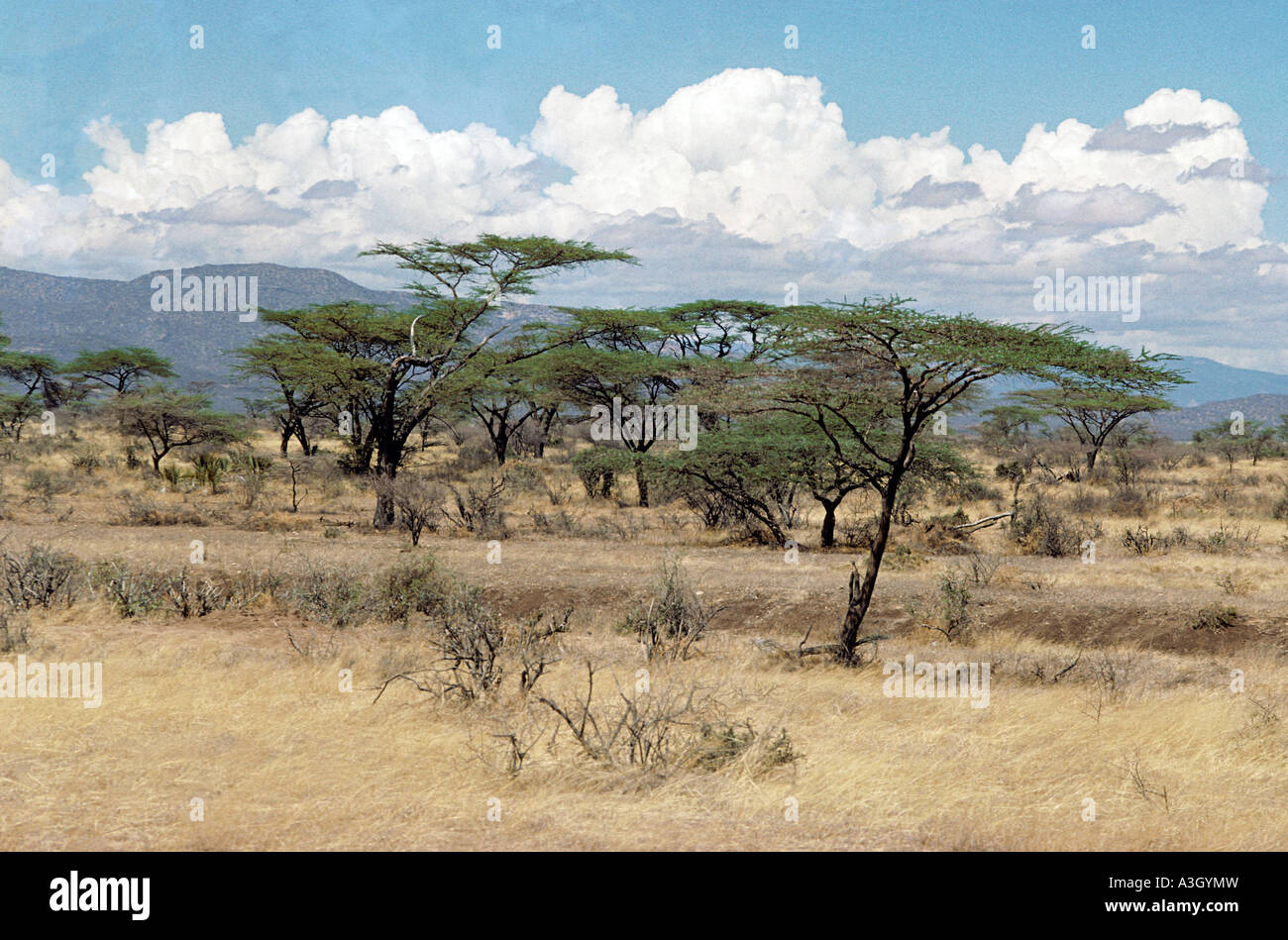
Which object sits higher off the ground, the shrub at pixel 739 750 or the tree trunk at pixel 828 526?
the tree trunk at pixel 828 526

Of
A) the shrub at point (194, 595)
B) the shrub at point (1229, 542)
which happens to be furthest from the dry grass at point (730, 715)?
the shrub at point (1229, 542)

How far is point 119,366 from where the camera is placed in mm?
54844

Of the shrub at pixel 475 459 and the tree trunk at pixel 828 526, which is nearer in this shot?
the tree trunk at pixel 828 526

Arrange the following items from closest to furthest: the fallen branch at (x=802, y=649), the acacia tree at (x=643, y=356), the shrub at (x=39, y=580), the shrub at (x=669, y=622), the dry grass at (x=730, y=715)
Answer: the dry grass at (x=730, y=715) < the fallen branch at (x=802, y=649) < the shrub at (x=669, y=622) < the shrub at (x=39, y=580) < the acacia tree at (x=643, y=356)

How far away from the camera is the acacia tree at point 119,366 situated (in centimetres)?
5406

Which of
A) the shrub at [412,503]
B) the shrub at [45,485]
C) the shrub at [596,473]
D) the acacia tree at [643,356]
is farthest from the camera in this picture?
the acacia tree at [643,356]

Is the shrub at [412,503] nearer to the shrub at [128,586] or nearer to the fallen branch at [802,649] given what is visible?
the shrub at [128,586]

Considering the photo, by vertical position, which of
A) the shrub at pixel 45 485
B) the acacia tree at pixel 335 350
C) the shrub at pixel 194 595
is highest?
the acacia tree at pixel 335 350

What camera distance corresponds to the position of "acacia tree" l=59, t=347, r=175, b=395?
177 ft

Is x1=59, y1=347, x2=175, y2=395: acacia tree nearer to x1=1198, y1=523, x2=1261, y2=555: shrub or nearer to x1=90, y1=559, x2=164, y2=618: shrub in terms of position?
x1=90, y1=559, x2=164, y2=618: shrub

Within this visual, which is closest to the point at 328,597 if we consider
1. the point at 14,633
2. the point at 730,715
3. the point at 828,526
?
the point at 14,633

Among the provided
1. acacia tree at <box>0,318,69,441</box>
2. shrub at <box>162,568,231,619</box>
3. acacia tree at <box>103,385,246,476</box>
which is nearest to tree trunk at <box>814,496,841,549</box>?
shrub at <box>162,568,231,619</box>

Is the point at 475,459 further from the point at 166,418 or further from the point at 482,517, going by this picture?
the point at 482,517
